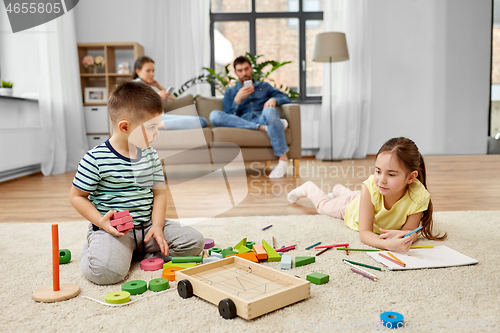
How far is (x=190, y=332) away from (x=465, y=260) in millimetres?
809

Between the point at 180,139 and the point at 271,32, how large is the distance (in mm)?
2322

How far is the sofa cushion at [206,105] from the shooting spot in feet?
11.5

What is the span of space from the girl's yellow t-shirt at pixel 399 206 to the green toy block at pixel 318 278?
46 centimetres

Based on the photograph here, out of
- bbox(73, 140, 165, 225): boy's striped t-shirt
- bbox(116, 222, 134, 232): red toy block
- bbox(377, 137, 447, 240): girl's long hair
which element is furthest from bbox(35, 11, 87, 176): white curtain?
bbox(377, 137, 447, 240): girl's long hair

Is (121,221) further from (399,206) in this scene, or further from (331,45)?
(331,45)

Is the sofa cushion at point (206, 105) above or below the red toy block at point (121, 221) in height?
above

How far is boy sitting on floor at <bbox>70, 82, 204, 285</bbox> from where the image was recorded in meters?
1.11

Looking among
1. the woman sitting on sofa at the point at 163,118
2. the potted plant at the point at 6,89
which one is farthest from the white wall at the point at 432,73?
the potted plant at the point at 6,89

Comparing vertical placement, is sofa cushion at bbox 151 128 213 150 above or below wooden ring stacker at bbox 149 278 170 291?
above

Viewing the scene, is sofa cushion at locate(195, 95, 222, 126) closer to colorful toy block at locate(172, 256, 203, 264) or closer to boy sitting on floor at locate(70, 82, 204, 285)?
boy sitting on floor at locate(70, 82, 204, 285)

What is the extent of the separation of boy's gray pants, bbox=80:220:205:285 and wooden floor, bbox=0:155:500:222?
24.2 inches

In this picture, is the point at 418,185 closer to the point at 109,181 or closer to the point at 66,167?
the point at 109,181

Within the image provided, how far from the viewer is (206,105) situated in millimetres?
3510

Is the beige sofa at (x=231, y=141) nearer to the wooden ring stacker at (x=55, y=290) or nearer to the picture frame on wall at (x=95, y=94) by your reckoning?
the picture frame on wall at (x=95, y=94)
